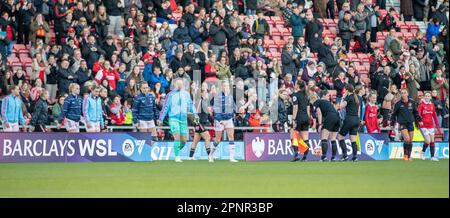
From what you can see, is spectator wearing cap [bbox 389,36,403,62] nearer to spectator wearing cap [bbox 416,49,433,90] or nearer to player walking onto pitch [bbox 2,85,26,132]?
spectator wearing cap [bbox 416,49,433,90]

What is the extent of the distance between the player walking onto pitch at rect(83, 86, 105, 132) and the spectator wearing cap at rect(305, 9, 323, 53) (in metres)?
9.50

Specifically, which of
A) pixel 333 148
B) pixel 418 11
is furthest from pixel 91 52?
pixel 418 11

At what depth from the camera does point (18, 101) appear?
2988cm

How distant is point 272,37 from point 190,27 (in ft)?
14.1

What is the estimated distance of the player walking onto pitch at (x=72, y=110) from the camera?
30047 millimetres

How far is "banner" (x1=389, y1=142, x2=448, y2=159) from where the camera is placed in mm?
33844

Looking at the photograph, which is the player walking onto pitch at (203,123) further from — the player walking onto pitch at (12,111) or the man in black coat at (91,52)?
the player walking onto pitch at (12,111)

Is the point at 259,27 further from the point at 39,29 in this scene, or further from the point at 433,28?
the point at 39,29

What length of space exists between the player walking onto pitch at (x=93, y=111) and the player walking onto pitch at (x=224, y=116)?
3.05 meters

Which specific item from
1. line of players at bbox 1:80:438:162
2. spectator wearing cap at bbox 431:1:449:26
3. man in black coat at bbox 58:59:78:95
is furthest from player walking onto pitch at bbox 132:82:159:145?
spectator wearing cap at bbox 431:1:449:26

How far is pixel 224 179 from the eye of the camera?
886 inches

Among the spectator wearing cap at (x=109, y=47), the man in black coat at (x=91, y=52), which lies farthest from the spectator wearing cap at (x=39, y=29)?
the spectator wearing cap at (x=109, y=47)
